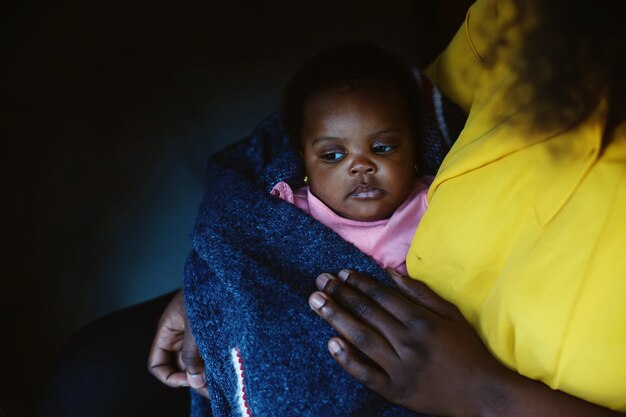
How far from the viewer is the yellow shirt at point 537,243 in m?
0.61

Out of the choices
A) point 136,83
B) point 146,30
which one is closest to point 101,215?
point 136,83

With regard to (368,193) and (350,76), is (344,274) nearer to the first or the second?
(368,193)

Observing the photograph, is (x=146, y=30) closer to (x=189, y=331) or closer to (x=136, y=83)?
(x=136, y=83)

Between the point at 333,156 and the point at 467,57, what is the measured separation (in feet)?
0.94

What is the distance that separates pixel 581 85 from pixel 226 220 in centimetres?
56

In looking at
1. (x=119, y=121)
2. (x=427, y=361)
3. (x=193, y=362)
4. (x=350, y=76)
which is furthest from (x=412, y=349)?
(x=119, y=121)

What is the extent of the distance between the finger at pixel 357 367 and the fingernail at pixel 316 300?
0.16ft

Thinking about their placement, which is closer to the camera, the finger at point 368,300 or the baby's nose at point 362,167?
the finger at point 368,300

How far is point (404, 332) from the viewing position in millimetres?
709

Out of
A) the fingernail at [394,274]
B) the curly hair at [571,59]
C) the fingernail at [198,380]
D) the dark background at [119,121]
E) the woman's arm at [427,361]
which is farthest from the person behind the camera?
the dark background at [119,121]

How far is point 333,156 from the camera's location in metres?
1.01

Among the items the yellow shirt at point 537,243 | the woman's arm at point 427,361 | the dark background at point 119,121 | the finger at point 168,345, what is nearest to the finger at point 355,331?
the woman's arm at point 427,361

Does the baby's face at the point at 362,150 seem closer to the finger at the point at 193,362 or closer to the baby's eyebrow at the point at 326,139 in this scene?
the baby's eyebrow at the point at 326,139

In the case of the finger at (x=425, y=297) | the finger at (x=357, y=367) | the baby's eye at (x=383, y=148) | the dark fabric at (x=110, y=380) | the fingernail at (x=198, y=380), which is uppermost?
the baby's eye at (x=383, y=148)
